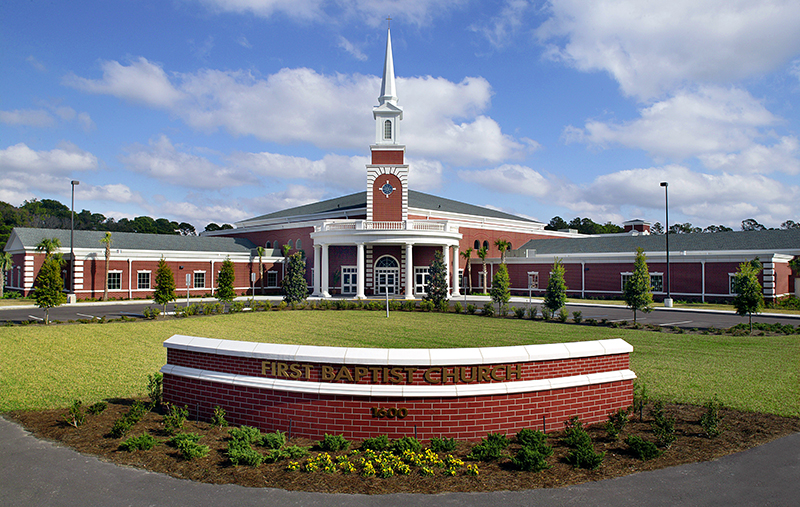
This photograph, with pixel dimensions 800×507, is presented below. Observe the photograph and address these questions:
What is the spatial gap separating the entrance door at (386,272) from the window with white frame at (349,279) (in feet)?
6.46

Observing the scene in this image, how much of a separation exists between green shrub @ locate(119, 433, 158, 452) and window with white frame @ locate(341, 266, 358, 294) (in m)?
36.0

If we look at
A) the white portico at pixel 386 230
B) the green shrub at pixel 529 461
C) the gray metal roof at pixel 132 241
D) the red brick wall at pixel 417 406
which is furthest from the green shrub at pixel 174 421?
the gray metal roof at pixel 132 241

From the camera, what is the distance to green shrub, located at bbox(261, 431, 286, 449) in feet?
23.9

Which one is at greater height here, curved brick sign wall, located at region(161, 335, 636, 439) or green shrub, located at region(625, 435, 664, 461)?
curved brick sign wall, located at region(161, 335, 636, 439)

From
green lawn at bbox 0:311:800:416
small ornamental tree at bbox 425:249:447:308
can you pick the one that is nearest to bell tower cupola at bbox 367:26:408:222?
small ornamental tree at bbox 425:249:447:308

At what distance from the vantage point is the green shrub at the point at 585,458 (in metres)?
6.68

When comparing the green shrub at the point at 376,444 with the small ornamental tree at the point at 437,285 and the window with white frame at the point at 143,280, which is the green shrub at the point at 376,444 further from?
Answer: the window with white frame at the point at 143,280

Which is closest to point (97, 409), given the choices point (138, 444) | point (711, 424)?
point (138, 444)

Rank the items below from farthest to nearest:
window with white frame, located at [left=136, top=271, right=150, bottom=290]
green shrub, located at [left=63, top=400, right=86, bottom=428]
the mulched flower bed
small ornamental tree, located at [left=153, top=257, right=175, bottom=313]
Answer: window with white frame, located at [left=136, top=271, right=150, bottom=290], small ornamental tree, located at [left=153, top=257, right=175, bottom=313], green shrub, located at [left=63, top=400, right=86, bottom=428], the mulched flower bed

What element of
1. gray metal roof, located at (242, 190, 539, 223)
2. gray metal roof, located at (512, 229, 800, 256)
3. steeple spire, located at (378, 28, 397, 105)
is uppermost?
steeple spire, located at (378, 28, 397, 105)

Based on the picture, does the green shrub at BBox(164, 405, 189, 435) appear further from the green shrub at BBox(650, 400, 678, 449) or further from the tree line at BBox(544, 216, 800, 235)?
the tree line at BBox(544, 216, 800, 235)

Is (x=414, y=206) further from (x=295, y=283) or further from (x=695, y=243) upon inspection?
(x=695, y=243)

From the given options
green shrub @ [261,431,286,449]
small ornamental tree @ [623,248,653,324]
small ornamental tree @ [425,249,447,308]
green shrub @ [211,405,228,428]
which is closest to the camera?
green shrub @ [261,431,286,449]

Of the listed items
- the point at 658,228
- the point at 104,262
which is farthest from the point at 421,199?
the point at 658,228
